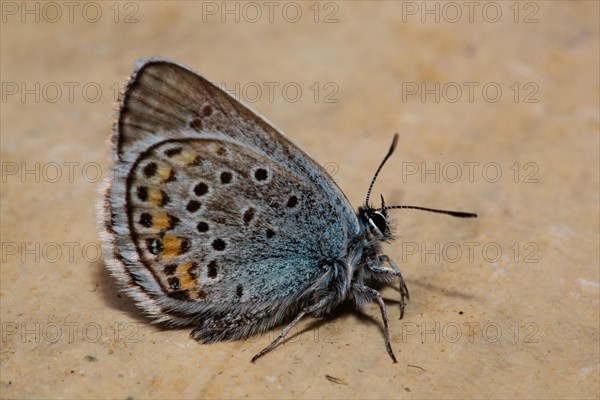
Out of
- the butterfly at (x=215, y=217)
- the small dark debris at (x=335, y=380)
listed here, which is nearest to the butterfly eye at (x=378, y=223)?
the butterfly at (x=215, y=217)

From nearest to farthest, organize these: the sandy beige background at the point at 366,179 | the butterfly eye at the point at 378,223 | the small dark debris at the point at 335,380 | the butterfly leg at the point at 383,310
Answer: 1. the small dark debris at the point at 335,380
2. the sandy beige background at the point at 366,179
3. the butterfly leg at the point at 383,310
4. the butterfly eye at the point at 378,223

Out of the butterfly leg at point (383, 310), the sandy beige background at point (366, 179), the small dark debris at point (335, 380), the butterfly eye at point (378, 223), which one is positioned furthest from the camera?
the butterfly eye at point (378, 223)

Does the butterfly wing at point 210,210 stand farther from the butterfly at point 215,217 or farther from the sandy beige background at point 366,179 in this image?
the sandy beige background at point 366,179

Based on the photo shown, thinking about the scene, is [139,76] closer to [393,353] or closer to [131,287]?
[131,287]

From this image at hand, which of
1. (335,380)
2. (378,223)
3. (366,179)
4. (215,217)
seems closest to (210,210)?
(215,217)

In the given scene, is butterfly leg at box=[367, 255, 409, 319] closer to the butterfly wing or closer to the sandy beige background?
the sandy beige background

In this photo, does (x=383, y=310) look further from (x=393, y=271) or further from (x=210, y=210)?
(x=210, y=210)

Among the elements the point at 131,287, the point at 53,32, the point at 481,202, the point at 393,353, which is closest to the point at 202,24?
the point at 53,32
